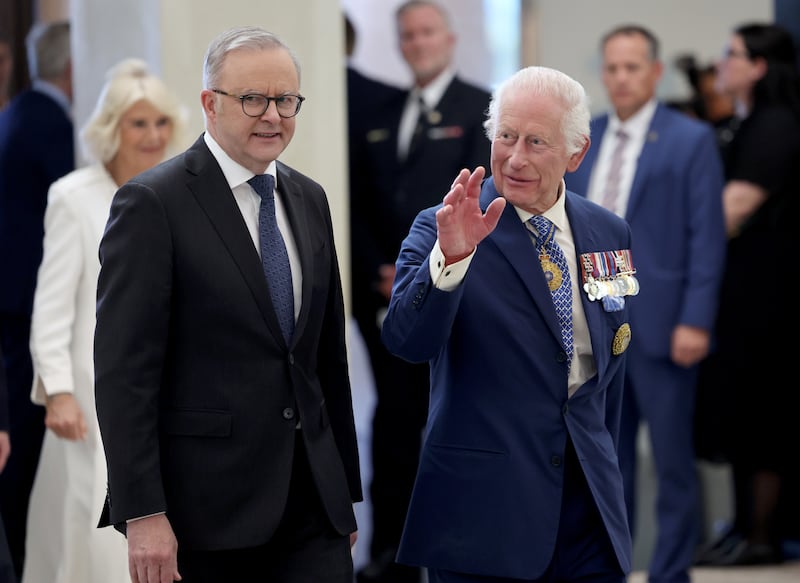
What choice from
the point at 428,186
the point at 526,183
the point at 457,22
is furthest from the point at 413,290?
the point at 457,22

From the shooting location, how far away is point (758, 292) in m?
6.15

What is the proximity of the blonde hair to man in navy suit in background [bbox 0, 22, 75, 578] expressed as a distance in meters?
0.92

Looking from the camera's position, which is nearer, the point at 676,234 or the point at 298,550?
the point at 298,550

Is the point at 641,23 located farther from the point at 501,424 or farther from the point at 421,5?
the point at 501,424

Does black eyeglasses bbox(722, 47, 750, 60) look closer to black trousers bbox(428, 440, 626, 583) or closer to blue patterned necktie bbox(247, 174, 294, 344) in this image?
black trousers bbox(428, 440, 626, 583)

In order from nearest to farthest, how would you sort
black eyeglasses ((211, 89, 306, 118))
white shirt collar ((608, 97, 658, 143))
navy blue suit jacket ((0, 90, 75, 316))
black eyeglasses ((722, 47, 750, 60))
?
black eyeglasses ((211, 89, 306, 118)) < navy blue suit jacket ((0, 90, 75, 316)) < white shirt collar ((608, 97, 658, 143)) < black eyeglasses ((722, 47, 750, 60))

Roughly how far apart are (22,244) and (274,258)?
253 cm

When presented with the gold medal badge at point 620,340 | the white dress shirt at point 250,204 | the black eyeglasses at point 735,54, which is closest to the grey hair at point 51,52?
the black eyeglasses at point 735,54

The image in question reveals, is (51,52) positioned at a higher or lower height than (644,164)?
higher

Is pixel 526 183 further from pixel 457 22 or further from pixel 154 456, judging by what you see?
pixel 457 22

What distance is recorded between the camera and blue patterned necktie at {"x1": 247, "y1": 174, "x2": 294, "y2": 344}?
2848mm

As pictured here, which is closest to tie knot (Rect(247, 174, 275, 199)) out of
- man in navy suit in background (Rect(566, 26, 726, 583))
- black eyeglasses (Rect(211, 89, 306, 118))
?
black eyeglasses (Rect(211, 89, 306, 118))

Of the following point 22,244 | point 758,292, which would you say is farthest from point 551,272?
point 758,292

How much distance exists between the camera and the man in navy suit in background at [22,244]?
4984mm
